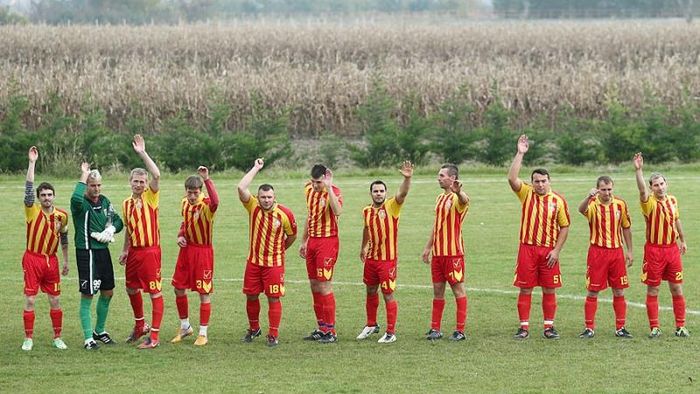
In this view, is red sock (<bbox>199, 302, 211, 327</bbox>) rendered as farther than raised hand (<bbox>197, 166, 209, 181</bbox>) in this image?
Yes

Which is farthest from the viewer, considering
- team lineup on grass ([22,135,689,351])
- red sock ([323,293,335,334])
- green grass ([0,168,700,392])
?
red sock ([323,293,335,334])

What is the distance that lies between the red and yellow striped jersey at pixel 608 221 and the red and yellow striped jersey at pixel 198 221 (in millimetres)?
4309

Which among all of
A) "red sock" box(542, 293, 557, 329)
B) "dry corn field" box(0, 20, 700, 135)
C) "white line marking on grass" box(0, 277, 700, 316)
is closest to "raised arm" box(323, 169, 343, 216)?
"red sock" box(542, 293, 557, 329)

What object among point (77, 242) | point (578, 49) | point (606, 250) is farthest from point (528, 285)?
point (578, 49)

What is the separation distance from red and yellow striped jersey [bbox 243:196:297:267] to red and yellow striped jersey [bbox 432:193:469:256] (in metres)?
1.67

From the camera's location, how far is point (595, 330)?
15.4 m

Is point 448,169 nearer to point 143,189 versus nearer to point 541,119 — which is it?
point 143,189

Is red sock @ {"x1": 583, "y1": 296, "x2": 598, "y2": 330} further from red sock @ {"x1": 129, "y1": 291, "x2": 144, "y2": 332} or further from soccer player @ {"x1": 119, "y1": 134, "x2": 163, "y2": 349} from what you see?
red sock @ {"x1": 129, "y1": 291, "x2": 144, "y2": 332}

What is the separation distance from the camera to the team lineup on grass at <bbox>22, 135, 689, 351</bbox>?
14484mm

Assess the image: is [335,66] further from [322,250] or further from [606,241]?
[606,241]

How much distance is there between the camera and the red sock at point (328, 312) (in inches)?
587

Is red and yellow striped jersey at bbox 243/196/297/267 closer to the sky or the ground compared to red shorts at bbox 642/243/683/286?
closer to the sky

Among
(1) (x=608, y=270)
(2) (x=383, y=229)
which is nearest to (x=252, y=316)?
(2) (x=383, y=229)

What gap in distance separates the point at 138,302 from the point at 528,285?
14.7 ft
